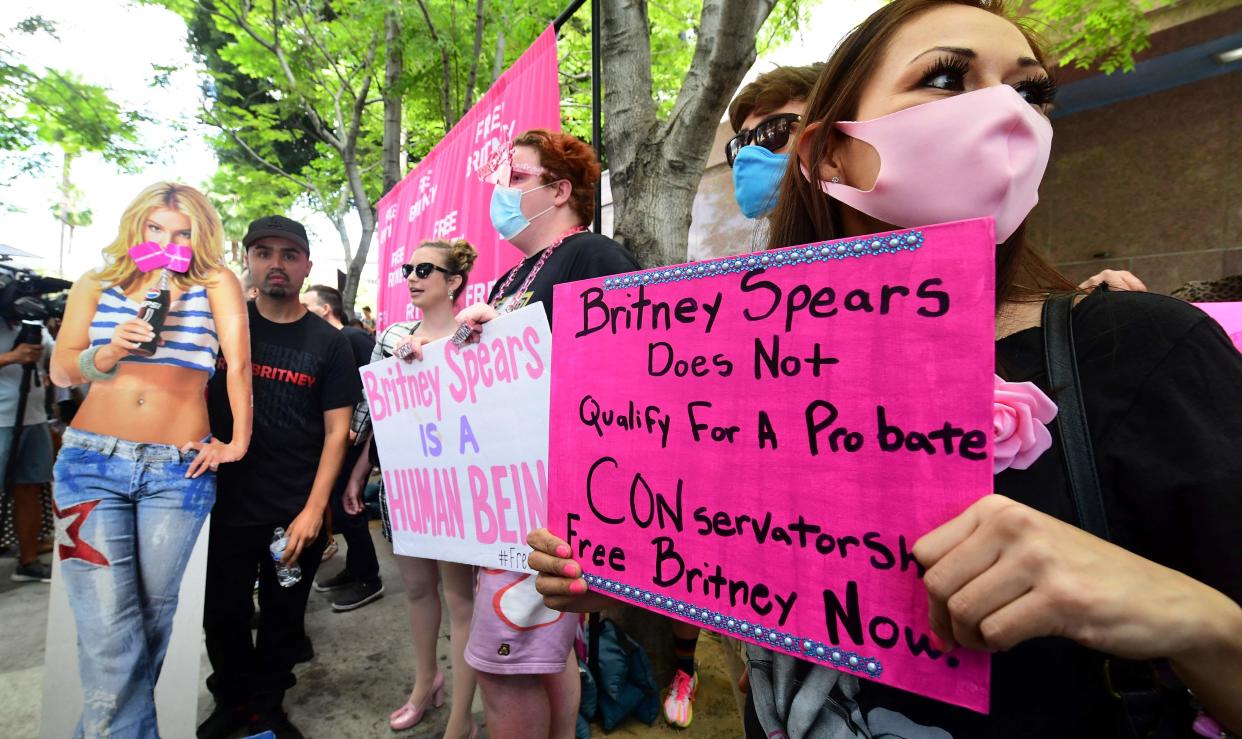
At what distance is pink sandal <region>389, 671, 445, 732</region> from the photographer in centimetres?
279

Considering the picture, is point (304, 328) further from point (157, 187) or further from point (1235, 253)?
point (1235, 253)

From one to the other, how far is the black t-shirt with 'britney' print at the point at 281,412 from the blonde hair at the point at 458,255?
68 cm

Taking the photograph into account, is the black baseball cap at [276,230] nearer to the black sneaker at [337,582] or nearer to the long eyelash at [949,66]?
the long eyelash at [949,66]

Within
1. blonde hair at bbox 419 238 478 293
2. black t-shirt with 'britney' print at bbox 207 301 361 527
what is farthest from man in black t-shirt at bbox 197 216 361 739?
blonde hair at bbox 419 238 478 293

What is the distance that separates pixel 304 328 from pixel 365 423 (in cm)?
59

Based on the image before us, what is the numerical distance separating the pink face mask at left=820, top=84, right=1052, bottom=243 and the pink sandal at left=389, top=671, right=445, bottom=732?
3.10 metres

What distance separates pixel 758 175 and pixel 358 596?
4066 millimetres

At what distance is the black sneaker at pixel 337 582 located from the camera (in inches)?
176

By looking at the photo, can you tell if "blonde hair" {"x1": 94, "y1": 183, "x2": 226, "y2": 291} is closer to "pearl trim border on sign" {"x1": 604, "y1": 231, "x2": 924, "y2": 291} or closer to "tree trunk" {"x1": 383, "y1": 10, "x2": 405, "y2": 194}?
"pearl trim border on sign" {"x1": 604, "y1": 231, "x2": 924, "y2": 291}

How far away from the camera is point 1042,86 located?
2.94 ft

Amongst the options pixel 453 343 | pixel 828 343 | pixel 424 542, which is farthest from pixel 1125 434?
pixel 424 542

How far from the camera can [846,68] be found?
98 cm

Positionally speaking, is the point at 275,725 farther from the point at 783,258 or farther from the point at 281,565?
the point at 783,258

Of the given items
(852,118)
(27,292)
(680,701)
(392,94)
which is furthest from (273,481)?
(392,94)
